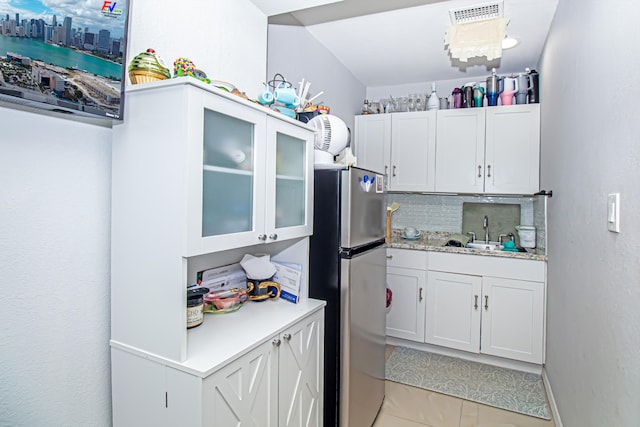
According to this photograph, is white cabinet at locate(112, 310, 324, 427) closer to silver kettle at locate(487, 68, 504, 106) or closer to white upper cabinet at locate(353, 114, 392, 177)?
white upper cabinet at locate(353, 114, 392, 177)

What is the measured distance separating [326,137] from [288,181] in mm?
391

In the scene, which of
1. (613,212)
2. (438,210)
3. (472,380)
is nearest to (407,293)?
(472,380)

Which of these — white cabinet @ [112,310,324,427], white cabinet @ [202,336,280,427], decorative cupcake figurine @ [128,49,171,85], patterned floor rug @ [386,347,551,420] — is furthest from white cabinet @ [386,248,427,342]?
decorative cupcake figurine @ [128,49,171,85]

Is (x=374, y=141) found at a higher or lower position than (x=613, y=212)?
higher

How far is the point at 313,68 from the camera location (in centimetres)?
275

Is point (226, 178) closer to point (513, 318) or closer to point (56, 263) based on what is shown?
point (56, 263)

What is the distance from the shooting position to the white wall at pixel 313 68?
92.7 inches

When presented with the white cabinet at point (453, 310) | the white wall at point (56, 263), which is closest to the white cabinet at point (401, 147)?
the white cabinet at point (453, 310)

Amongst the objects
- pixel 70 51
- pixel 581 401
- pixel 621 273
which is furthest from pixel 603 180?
pixel 70 51

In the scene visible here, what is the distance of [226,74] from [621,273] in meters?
1.80

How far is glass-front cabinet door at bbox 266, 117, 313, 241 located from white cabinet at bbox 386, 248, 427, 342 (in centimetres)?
167

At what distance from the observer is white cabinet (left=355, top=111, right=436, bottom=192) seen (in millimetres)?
3377

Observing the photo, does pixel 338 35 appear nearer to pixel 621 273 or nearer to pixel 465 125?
pixel 465 125

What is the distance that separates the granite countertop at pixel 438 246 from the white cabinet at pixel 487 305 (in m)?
0.04
